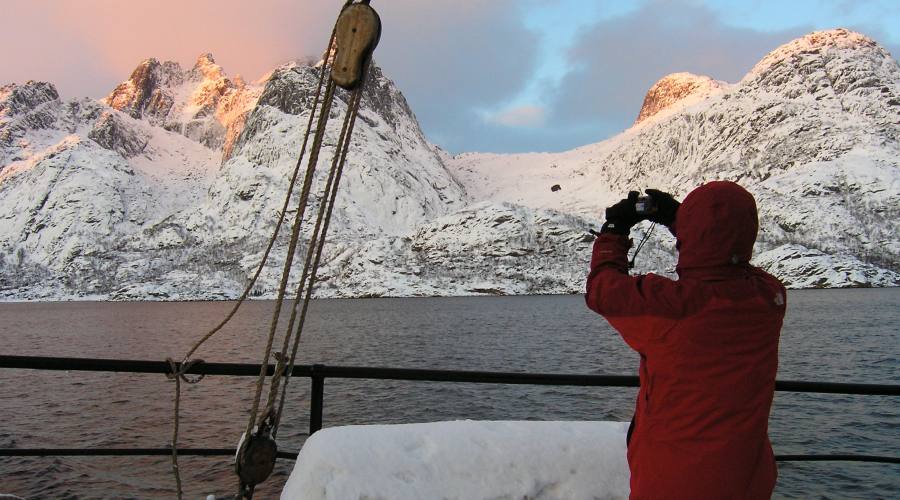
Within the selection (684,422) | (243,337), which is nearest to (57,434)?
(684,422)

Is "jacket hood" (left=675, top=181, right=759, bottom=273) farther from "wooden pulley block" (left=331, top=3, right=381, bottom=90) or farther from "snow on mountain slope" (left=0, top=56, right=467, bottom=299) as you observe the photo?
"snow on mountain slope" (left=0, top=56, right=467, bottom=299)

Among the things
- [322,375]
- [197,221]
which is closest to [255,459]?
[322,375]

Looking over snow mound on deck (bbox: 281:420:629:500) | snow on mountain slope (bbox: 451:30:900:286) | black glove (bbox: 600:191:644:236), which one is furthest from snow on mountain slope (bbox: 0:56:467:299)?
black glove (bbox: 600:191:644:236)

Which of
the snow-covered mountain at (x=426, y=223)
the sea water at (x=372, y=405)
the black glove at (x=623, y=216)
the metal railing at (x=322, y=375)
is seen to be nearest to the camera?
the black glove at (x=623, y=216)

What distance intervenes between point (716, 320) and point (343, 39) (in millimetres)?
2165

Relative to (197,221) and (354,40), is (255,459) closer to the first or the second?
(354,40)

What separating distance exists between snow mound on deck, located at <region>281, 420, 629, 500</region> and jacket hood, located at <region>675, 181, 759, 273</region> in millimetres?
1736

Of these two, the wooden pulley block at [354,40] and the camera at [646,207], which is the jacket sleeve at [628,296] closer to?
the camera at [646,207]

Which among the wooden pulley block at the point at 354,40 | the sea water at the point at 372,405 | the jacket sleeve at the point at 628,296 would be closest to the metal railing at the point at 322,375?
the jacket sleeve at the point at 628,296

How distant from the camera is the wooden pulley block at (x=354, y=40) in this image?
111 inches

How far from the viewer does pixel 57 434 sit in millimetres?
17234

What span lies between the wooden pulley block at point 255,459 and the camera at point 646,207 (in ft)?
6.64

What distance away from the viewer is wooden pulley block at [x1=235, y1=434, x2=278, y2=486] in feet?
9.18

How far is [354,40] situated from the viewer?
2863 mm
